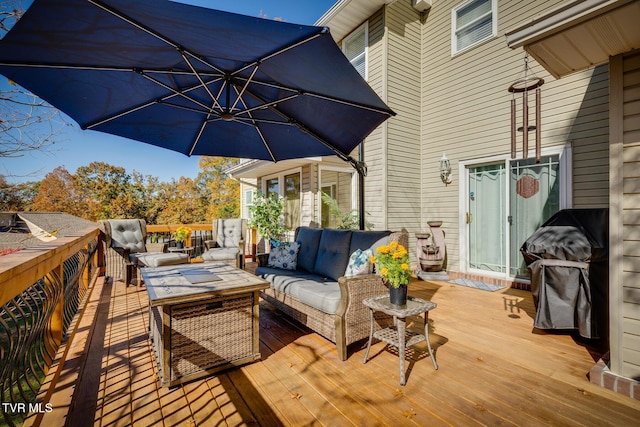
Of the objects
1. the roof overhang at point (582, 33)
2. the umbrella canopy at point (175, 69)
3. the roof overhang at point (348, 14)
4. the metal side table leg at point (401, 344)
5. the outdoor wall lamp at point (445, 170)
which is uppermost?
the roof overhang at point (348, 14)

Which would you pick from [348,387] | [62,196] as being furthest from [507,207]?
[62,196]

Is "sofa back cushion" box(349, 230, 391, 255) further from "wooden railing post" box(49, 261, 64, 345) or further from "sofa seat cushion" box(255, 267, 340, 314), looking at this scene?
"wooden railing post" box(49, 261, 64, 345)

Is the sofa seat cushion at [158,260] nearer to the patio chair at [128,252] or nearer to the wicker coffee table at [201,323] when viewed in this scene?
the patio chair at [128,252]

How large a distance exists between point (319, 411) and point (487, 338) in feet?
6.76

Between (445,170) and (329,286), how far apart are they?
4.13 metres

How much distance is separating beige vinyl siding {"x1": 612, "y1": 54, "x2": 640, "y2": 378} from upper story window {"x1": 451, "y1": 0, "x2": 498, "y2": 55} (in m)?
4.16

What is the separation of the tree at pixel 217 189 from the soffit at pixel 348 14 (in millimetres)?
14053

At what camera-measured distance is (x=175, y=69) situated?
7.98ft

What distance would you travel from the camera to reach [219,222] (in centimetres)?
663

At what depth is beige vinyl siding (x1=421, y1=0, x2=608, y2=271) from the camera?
13.9 ft

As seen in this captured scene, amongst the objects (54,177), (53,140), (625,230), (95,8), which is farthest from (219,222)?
(54,177)

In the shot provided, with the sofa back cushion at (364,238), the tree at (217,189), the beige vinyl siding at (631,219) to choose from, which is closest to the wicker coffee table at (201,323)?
the sofa back cushion at (364,238)

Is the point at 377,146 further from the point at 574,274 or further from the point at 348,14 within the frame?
the point at 574,274

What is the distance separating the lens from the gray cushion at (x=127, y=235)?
5.57 metres
